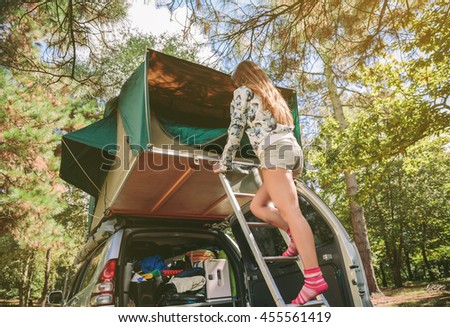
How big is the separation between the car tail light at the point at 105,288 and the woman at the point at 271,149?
47.2 inches

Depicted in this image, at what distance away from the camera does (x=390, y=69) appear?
685 centimetres

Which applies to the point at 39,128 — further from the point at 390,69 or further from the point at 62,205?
the point at 390,69

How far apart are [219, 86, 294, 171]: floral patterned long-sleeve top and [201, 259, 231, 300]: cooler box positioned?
1.28 metres

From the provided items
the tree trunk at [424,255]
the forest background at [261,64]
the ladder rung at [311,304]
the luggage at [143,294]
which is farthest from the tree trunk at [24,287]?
the tree trunk at [424,255]

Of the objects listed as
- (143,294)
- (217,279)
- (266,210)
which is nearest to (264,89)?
(266,210)

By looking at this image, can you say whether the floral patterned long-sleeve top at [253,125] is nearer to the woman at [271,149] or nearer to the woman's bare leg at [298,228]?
the woman at [271,149]

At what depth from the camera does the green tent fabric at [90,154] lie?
364 centimetres

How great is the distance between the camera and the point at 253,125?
2.44 meters

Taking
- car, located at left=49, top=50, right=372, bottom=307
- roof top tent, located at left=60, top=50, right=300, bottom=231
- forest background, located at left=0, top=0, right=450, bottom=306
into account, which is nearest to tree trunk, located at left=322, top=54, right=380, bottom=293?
forest background, located at left=0, top=0, right=450, bottom=306

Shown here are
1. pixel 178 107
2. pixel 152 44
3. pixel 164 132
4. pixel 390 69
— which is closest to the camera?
pixel 164 132

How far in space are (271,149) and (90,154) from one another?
3.13m

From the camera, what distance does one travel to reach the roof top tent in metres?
2.88

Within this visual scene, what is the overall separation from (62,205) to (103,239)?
706 centimetres

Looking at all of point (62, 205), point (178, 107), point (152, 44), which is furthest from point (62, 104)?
point (178, 107)
